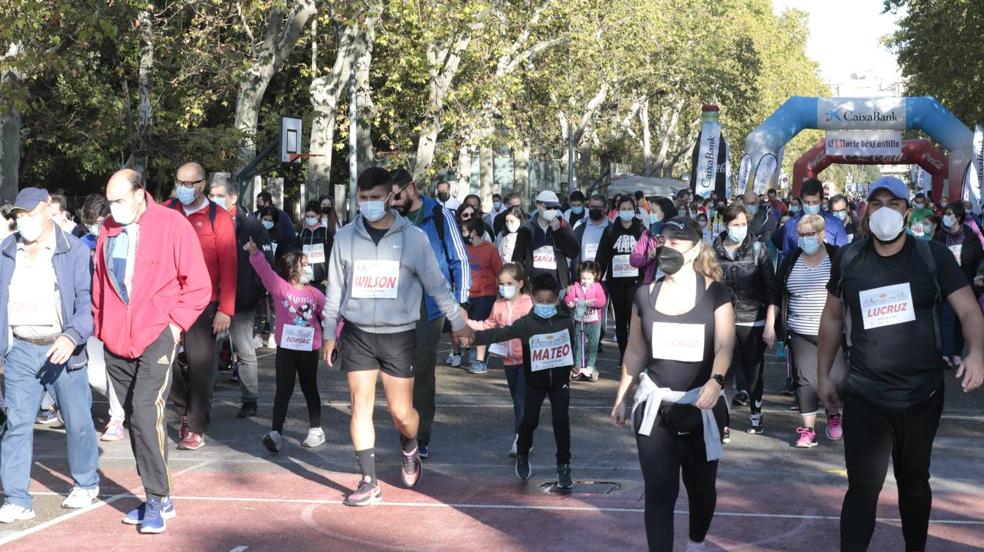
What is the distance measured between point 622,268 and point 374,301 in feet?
21.4

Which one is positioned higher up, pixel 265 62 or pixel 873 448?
pixel 265 62

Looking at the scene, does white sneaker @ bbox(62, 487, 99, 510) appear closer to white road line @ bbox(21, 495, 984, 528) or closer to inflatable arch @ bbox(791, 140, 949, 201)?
white road line @ bbox(21, 495, 984, 528)

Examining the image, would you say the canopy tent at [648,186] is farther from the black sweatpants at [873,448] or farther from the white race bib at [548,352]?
the black sweatpants at [873,448]

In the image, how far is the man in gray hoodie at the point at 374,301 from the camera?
8.01m

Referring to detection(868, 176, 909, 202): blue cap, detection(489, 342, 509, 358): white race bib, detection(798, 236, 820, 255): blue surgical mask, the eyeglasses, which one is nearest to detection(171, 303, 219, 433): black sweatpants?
the eyeglasses

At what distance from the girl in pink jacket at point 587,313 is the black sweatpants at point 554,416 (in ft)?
17.0

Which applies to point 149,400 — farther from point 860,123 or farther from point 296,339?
point 860,123

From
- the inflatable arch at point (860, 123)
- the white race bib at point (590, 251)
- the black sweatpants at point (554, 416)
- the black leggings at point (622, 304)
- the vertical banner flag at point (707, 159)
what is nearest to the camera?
the black sweatpants at point (554, 416)

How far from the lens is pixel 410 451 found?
8508 millimetres

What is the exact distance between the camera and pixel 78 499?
7926mm

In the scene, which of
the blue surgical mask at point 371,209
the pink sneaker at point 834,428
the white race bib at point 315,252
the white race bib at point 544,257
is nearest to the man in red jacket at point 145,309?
the blue surgical mask at point 371,209

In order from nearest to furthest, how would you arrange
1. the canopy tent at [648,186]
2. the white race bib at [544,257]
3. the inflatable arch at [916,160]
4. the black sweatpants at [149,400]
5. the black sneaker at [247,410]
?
1. the black sweatpants at [149,400]
2. the black sneaker at [247,410]
3. the white race bib at [544,257]
4. the inflatable arch at [916,160]
5. the canopy tent at [648,186]

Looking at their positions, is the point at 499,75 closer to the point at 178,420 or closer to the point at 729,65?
the point at 178,420

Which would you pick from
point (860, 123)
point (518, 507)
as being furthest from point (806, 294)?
point (860, 123)
